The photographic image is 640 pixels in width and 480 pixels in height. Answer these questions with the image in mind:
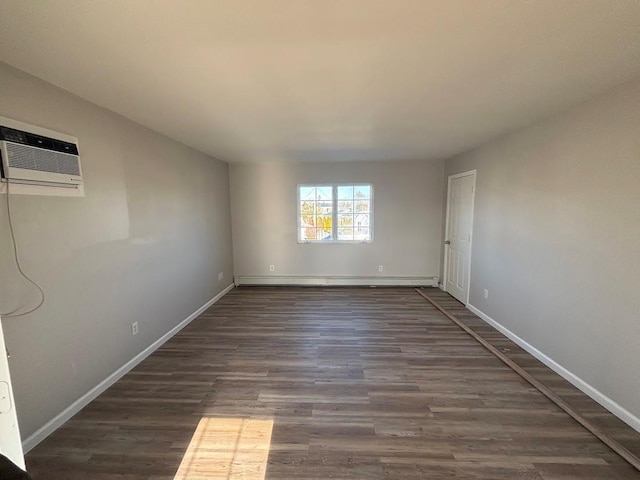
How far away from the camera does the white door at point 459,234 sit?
3924mm

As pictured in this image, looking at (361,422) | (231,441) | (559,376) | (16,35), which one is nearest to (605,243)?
(559,376)

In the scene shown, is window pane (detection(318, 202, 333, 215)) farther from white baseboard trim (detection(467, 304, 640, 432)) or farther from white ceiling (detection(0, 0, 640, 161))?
→ white baseboard trim (detection(467, 304, 640, 432))

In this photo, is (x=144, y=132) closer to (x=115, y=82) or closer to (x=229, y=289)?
→ (x=115, y=82)

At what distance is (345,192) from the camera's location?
4969mm

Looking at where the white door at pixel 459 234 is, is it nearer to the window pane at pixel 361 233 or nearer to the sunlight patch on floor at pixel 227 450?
the window pane at pixel 361 233

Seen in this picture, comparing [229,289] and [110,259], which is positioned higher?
[110,259]

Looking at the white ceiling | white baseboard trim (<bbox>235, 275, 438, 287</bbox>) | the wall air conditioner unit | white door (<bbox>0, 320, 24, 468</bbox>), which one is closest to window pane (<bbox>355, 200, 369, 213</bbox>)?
white baseboard trim (<bbox>235, 275, 438, 287</bbox>)

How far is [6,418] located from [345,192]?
4.56 metres

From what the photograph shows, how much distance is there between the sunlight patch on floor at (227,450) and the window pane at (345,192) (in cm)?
383

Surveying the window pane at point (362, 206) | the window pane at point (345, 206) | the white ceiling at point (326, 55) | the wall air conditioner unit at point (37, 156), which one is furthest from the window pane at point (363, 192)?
the wall air conditioner unit at point (37, 156)

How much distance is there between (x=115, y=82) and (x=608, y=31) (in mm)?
2756

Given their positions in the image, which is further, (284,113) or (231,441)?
(284,113)

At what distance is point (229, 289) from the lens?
16.0 feet

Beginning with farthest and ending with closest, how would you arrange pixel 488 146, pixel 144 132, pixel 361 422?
pixel 488 146 < pixel 144 132 < pixel 361 422
